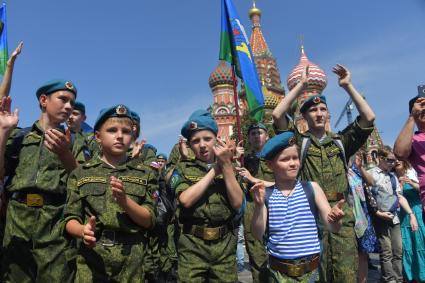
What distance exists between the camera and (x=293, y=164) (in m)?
3.15

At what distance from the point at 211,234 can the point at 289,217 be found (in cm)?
74

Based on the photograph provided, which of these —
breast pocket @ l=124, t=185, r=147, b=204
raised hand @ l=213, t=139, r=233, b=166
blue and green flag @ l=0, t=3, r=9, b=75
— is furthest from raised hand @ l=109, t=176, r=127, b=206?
blue and green flag @ l=0, t=3, r=9, b=75

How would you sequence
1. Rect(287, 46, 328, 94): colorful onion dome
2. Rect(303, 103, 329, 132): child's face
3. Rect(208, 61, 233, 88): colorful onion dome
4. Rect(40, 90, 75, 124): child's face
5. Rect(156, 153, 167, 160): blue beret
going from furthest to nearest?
1. Rect(208, 61, 233, 88): colorful onion dome
2. Rect(287, 46, 328, 94): colorful onion dome
3. Rect(156, 153, 167, 160): blue beret
4. Rect(303, 103, 329, 132): child's face
5. Rect(40, 90, 75, 124): child's face

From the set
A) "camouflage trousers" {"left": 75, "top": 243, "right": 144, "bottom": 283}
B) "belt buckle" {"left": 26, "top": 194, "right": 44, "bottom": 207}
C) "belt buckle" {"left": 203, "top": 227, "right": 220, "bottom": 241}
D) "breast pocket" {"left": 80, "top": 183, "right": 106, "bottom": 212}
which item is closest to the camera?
"camouflage trousers" {"left": 75, "top": 243, "right": 144, "bottom": 283}

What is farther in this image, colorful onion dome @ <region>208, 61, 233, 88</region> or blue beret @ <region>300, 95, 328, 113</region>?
colorful onion dome @ <region>208, 61, 233, 88</region>

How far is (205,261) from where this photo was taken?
11.1 ft

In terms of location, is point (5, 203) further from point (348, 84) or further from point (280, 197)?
point (348, 84)

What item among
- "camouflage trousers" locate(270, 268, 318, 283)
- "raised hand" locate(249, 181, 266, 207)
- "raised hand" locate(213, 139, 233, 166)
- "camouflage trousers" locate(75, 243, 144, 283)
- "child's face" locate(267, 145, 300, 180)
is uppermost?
"raised hand" locate(213, 139, 233, 166)

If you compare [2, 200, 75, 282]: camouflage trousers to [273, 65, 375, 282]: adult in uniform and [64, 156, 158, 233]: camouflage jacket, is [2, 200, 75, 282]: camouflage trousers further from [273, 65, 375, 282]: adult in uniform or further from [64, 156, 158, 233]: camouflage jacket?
[273, 65, 375, 282]: adult in uniform

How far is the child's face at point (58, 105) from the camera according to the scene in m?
3.66

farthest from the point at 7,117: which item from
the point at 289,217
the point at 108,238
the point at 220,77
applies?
the point at 220,77

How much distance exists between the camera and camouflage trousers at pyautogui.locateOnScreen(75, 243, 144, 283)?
2.70m

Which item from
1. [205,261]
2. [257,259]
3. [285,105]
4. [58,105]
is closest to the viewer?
[205,261]

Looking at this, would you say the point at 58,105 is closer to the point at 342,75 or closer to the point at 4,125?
the point at 4,125
